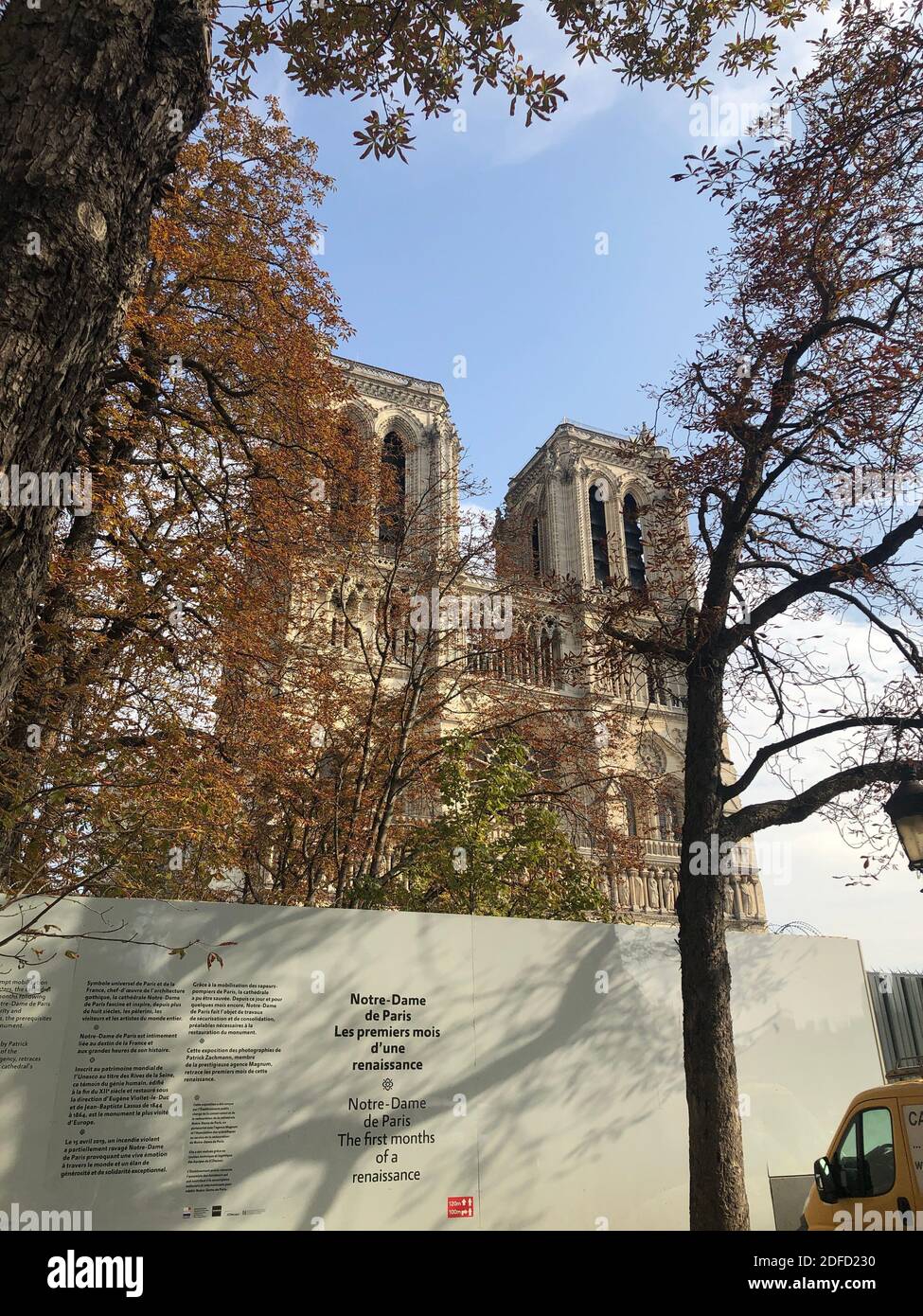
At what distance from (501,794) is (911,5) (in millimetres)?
8892

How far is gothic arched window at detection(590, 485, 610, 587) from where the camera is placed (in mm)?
36188

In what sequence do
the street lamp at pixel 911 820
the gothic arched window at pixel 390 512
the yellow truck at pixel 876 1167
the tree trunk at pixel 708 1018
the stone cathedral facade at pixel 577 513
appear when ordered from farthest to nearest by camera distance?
the stone cathedral facade at pixel 577 513
the gothic arched window at pixel 390 512
the tree trunk at pixel 708 1018
the street lamp at pixel 911 820
the yellow truck at pixel 876 1167

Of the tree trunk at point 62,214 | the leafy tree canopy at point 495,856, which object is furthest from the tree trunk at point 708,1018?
the tree trunk at point 62,214

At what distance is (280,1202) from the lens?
255 inches

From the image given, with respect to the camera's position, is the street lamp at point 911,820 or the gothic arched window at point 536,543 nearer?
the street lamp at point 911,820

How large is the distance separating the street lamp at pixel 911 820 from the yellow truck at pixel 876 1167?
144 cm

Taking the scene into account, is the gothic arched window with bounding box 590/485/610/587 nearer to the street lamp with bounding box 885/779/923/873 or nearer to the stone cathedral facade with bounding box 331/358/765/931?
the stone cathedral facade with bounding box 331/358/765/931

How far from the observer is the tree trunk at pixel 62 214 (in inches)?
106

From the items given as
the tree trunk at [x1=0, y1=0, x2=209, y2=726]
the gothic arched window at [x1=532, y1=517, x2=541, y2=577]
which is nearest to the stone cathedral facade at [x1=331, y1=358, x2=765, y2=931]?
the gothic arched window at [x1=532, y1=517, x2=541, y2=577]

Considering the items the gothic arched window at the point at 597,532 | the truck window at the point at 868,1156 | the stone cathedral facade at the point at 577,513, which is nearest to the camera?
the truck window at the point at 868,1156

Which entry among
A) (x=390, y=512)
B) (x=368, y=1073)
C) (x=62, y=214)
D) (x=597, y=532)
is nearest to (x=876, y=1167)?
(x=368, y=1073)

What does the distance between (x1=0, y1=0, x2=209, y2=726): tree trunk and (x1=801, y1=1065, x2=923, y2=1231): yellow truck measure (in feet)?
18.0

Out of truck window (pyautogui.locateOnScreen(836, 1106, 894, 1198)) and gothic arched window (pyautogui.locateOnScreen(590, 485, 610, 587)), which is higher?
gothic arched window (pyautogui.locateOnScreen(590, 485, 610, 587))

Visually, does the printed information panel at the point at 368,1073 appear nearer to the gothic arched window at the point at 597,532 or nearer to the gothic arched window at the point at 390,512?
the gothic arched window at the point at 390,512
